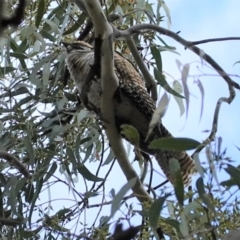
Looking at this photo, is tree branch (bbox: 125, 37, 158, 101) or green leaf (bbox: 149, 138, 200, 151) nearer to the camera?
green leaf (bbox: 149, 138, 200, 151)

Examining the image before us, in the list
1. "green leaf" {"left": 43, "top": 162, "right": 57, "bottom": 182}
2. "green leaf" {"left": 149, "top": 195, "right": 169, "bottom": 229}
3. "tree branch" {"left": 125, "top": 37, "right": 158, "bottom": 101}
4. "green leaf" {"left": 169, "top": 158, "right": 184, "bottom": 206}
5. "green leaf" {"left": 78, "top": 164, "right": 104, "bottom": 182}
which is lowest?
"green leaf" {"left": 149, "top": 195, "right": 169, "bottom": 229}

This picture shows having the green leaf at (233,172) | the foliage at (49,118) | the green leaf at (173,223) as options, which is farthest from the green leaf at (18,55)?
the green leaf at (233,172)

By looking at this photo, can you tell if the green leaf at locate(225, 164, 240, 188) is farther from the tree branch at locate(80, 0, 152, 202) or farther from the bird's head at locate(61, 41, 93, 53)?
the bird's head at locate(61, 41, 93, 53)

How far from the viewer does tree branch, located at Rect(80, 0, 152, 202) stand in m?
1.62

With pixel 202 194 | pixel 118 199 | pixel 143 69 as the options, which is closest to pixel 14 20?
pixel 118 199

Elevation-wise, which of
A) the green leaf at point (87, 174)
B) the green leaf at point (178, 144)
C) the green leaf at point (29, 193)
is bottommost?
the green leaf at point (178, 144)

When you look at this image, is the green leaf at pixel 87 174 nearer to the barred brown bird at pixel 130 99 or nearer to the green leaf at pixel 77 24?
the barred brown bird at pixel 130 99

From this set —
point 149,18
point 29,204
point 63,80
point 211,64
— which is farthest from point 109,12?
point 211,64

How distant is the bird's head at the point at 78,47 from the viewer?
2.37 metres

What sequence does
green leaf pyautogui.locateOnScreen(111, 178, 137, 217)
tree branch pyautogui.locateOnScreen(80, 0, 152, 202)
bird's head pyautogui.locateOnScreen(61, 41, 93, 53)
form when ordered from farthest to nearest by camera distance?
bird's head pyautogui.locateOnScreen(61, 41, 93, 53), tree branch pyautogui.locateOnScreen(80, 0, 152, 202), green leaf pyautogui.locateOnScreen(111, 178, 137, 217)

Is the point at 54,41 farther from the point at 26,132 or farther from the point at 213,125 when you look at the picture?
the point at 213,125

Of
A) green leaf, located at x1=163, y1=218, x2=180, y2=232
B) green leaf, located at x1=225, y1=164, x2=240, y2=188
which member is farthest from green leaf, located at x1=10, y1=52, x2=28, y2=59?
green leaf, located at x1=225, y1=164, x2=240, y2=188

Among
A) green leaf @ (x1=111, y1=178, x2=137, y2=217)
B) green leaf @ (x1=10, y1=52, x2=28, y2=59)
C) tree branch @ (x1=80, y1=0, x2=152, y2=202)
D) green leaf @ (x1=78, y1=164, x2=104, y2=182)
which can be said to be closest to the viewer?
green leaf @ (x1=111, y1=178, x2=137, y2=217)

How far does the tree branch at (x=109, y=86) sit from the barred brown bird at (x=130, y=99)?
32 cm
